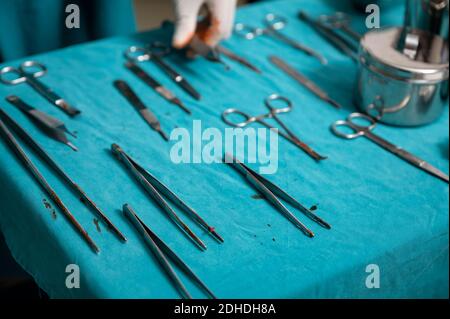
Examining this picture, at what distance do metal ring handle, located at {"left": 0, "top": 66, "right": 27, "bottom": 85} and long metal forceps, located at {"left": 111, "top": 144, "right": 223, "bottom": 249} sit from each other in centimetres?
34

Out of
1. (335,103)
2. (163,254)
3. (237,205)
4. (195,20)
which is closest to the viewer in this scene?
(163,254)

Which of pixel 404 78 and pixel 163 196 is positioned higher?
pixel 404 78

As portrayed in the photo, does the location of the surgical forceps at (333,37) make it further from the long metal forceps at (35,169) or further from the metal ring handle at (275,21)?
the long metal forceps at (35,169)

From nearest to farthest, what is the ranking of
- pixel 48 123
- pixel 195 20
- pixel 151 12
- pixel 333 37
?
1. pixel 48 123
2. pixel 195 20
3. pixel 333 37
4. pixel 151 12

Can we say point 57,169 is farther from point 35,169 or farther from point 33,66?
point 33,66

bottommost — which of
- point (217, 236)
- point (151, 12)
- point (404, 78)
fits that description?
point (151, 12)

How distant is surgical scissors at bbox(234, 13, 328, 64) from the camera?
143 cm

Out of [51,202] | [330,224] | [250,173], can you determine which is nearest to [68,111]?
[51,202]

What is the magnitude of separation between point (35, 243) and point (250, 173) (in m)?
0.39

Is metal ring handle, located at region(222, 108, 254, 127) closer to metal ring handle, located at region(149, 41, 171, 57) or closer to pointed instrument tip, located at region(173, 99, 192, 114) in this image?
pointed instrument tip, located at region(173, 99, 192, 114)

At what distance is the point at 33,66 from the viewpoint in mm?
1336

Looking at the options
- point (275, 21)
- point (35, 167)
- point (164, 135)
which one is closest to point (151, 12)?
point (275, 21)

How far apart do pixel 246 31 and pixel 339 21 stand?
0.26m

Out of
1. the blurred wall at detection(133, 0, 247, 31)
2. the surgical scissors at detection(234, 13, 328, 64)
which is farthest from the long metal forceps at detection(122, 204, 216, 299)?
the blurred wall at detection(133, 0, 247, 31)
